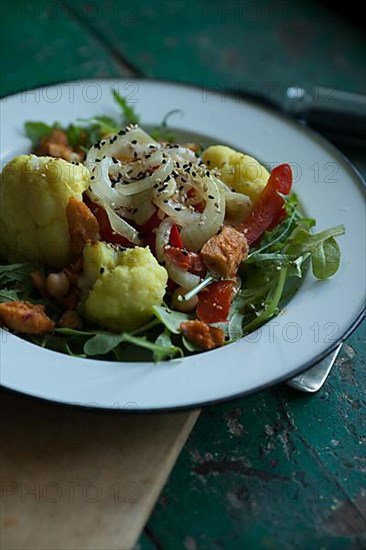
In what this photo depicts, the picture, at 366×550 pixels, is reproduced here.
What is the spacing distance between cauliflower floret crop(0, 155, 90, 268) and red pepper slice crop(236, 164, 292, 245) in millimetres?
581

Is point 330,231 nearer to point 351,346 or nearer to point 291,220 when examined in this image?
point 291,220

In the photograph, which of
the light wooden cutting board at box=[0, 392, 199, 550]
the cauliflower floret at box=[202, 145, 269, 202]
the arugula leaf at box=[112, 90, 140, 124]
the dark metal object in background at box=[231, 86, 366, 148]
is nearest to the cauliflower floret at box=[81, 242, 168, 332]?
the light wooden cutting board at box=[0, 392, 199, 550]

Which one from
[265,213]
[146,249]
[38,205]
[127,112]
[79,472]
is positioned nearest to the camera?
[79,472]

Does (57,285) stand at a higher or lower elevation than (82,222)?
lower

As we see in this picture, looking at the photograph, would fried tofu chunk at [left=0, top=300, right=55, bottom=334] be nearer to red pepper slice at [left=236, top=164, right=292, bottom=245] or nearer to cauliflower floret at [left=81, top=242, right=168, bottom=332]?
cauliflower floret at [left=81, top=242, right=168, bottom=332]

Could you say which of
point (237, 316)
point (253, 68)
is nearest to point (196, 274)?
point (237, 316)

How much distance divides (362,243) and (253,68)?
1846 mm

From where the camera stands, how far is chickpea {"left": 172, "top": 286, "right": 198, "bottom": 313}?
2369 mm

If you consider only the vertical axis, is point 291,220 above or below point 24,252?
above

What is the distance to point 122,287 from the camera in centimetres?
225

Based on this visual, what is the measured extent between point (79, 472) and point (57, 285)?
1.98 ft

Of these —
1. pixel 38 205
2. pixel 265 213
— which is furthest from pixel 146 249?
pixel 265 213

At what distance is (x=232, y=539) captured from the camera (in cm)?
198

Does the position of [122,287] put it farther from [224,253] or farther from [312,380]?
[312,380]
